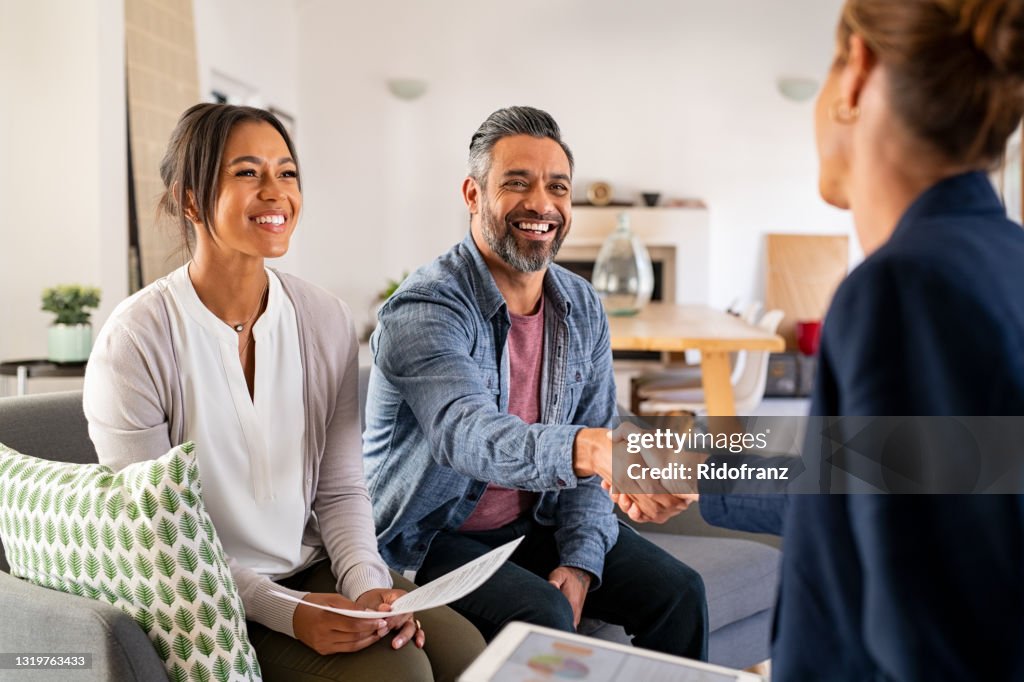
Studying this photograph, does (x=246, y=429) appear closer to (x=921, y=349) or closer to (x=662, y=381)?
(x=921, y=349)

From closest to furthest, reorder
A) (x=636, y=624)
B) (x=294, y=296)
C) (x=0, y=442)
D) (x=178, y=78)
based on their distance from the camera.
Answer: (x=0, y=442)
(x=294, y=296)
(x=636, y=624)
(x=178, y=78)

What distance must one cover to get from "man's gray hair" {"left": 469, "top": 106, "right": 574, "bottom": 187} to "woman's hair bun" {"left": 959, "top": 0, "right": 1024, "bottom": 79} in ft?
3.99

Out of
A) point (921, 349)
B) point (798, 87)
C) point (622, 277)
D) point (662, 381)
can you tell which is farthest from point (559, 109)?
point (921, 349)

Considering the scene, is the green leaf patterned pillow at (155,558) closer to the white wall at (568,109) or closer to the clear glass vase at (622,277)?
the clear glass vase at (622,277)

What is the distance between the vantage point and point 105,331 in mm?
1450

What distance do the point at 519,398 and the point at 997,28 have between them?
1253 millimetres

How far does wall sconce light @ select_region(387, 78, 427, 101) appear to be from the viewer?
7531 millimetres

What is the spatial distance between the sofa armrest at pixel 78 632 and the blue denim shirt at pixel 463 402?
0.55 meters

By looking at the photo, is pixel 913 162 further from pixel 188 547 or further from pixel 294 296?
pixel 294 296

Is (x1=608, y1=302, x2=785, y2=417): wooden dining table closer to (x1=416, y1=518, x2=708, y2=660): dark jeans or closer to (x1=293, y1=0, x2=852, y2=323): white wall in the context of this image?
(x1=416, y1=518, x2=708, y2=660): dark jeans

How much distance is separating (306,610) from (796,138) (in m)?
7.16

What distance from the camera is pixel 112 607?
119 centimetres

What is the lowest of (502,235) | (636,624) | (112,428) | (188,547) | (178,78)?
(636,624)

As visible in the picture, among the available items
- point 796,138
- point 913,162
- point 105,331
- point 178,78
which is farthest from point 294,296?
point 796,138
